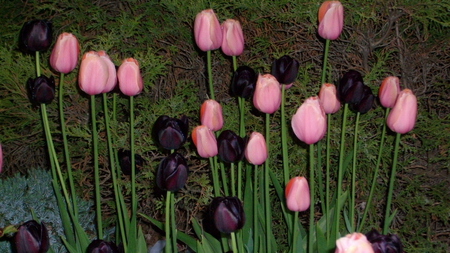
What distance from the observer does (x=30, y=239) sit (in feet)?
4.44

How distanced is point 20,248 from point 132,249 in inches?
16.2

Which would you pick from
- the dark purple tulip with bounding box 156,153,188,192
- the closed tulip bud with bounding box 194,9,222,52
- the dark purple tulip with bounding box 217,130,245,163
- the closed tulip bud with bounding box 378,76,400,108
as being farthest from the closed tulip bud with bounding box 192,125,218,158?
the closed tulip bud with bounding box 378,76,400,108

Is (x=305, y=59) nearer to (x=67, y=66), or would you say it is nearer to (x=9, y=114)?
(x=67, y=66)

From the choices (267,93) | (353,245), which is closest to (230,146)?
(267,93)

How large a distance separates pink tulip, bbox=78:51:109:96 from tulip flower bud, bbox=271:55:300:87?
1.65 ft

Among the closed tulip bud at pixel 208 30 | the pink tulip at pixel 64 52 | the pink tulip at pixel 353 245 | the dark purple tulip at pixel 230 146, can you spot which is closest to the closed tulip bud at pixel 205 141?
the dark purple tulip at pixel 230 146

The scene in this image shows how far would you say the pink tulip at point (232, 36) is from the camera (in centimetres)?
177

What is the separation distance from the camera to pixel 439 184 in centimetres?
203

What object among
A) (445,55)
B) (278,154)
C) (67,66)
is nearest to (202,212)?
(278,154)

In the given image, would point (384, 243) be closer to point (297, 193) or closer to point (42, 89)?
point (297, 193)

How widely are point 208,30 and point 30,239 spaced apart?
32.0 inches

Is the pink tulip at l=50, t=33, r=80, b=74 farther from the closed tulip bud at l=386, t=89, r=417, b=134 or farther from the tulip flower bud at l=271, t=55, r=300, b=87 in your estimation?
the closed tulip bud at l=386, t=89, r=417, b=134

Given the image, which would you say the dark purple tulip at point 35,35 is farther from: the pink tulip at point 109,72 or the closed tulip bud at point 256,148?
the closed tulip bud at point 256,148

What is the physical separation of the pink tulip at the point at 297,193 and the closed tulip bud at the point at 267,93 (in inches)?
9.0
